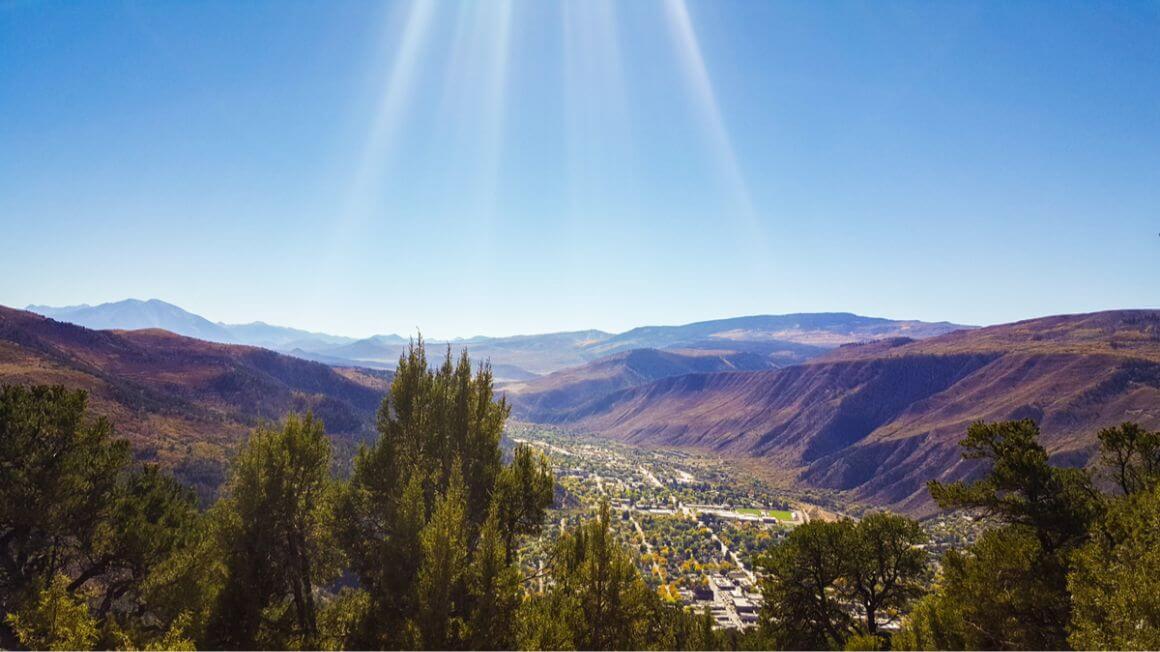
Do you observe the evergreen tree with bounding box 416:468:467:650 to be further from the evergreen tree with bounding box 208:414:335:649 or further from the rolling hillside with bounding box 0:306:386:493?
the rolling hillside with bounding box 0:306:386:493

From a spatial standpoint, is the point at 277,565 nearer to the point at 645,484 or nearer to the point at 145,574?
the point at 145,574

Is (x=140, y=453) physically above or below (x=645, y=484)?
above

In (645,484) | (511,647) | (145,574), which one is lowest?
(645,484)

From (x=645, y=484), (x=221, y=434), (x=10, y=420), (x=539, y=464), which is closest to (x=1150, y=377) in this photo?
(x=645, y=484)

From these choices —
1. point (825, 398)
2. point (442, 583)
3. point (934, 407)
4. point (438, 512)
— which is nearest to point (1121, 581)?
point (442, 583)

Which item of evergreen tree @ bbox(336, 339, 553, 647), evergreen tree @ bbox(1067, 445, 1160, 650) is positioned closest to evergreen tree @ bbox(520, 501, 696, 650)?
evergreen tree @ bbox(336, 339, 553, 647)

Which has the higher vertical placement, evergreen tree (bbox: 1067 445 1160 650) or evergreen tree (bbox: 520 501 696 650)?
evergreen tree (bbox: 1067 445 1160 650)

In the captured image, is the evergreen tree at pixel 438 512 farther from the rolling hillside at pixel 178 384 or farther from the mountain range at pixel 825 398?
the mountain range at pixel 825 398
